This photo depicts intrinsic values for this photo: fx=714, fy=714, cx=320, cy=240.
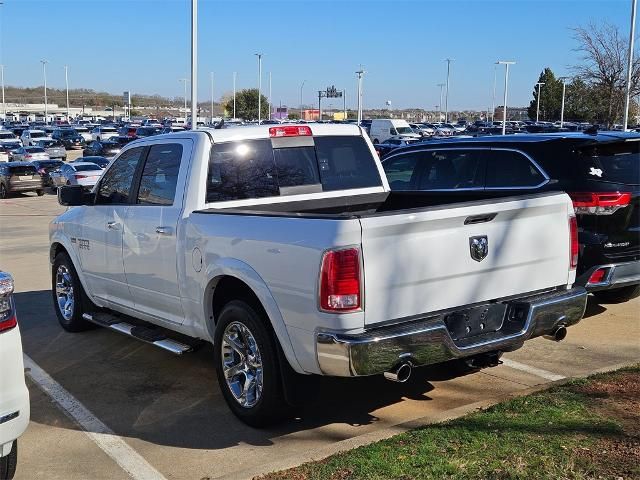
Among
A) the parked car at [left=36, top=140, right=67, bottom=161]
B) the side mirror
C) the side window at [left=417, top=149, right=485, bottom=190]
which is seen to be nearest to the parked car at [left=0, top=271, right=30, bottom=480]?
the side mirror

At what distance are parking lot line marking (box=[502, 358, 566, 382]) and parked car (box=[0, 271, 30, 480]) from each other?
3.92m

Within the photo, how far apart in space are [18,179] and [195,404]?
2643cm

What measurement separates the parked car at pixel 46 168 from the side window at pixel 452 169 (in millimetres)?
25314

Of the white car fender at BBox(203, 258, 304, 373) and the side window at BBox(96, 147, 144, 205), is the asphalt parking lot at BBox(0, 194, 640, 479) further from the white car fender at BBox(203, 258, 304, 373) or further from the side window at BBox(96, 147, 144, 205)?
the side window at BBox(96, 147, 144, 205)

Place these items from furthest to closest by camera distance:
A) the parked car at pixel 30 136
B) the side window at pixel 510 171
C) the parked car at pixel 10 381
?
the parked car at pixel 30 136
the side window at pixel 510 171
the parked car at pixel 10 381

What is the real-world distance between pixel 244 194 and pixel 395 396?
1.94 meters

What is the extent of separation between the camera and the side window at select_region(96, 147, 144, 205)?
6.32 metres

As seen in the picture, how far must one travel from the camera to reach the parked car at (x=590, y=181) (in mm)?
6633

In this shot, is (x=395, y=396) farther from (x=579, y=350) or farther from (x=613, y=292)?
(x=613, y=292)

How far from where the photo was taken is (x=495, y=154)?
755cm

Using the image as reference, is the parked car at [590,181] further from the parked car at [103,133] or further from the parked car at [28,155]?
the parked car at [103,133]

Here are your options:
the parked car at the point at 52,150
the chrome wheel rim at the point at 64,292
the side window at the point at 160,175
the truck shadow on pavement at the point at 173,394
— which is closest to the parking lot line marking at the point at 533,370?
the truck shadow on pavement at the point at 173,394

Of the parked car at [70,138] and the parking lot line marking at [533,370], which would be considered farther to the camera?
the parked car at [70,138]

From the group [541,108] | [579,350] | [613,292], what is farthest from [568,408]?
[541,108]
